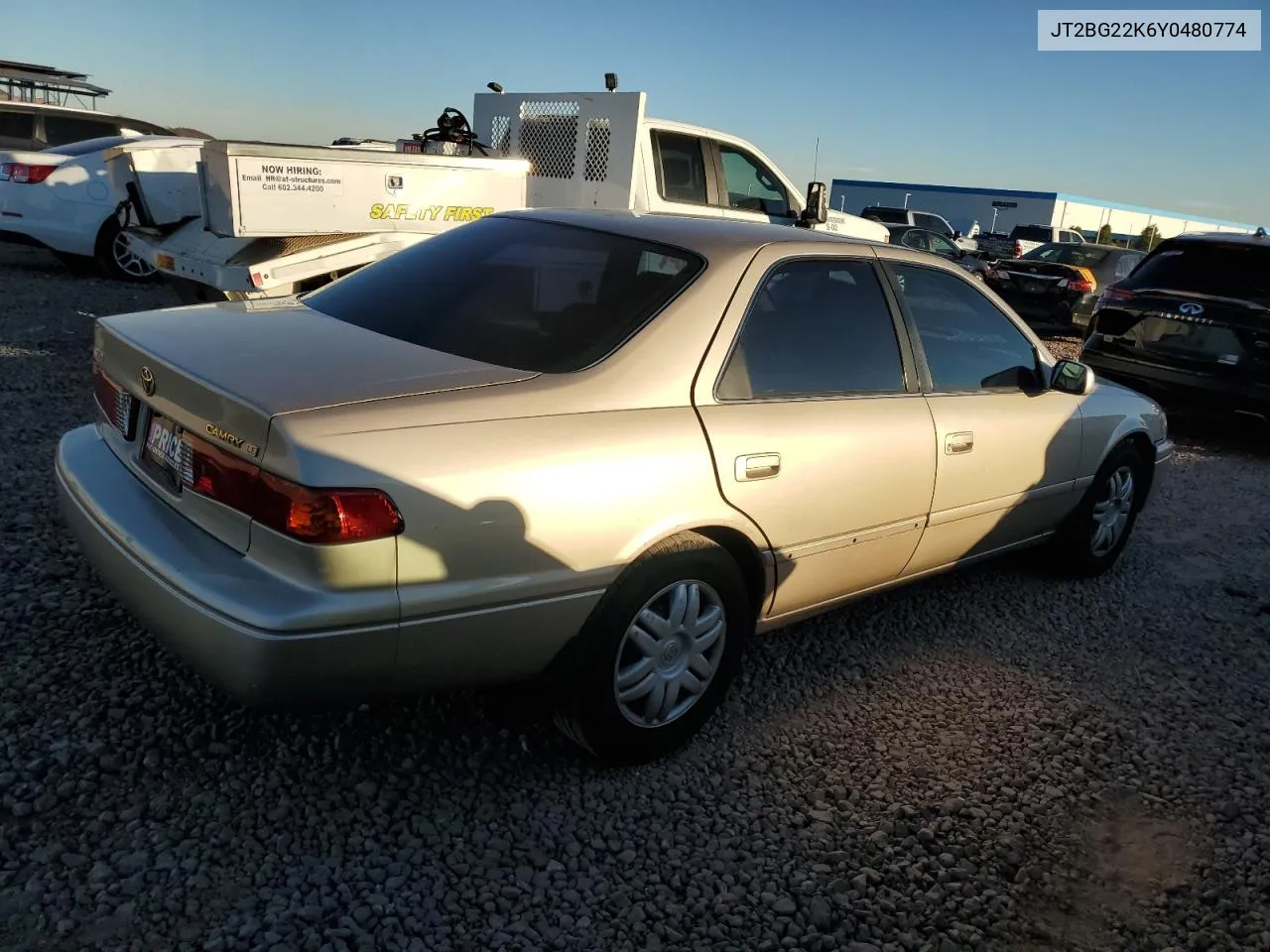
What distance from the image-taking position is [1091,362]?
825 cm

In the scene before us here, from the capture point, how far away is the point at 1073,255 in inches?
558

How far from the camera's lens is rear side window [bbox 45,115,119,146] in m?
14.3

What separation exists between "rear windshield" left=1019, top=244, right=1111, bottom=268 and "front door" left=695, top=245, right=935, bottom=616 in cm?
1180

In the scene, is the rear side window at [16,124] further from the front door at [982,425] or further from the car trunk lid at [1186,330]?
the front door at [982,425]

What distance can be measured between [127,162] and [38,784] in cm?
764

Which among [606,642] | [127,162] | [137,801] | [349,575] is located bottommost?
[137,801]

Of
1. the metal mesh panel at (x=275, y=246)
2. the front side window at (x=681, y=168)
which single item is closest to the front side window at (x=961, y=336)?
the metal mesh panel at (x=275, y=246)

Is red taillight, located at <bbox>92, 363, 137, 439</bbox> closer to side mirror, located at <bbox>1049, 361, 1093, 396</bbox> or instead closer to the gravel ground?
the gravel ground

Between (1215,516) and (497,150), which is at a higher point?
(497,150)

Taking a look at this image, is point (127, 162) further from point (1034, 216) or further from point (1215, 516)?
point (1034, 216)

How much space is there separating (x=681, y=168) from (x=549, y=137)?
54.4 inches

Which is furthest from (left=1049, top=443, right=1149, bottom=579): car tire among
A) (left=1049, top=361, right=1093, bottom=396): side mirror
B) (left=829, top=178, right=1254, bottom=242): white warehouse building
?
(left=829, top=178, right=1254, bottom=242): white warehouse building

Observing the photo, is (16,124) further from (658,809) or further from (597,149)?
(658,809)

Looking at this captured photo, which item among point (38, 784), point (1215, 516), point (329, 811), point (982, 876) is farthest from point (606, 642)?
point (1215, 516)
